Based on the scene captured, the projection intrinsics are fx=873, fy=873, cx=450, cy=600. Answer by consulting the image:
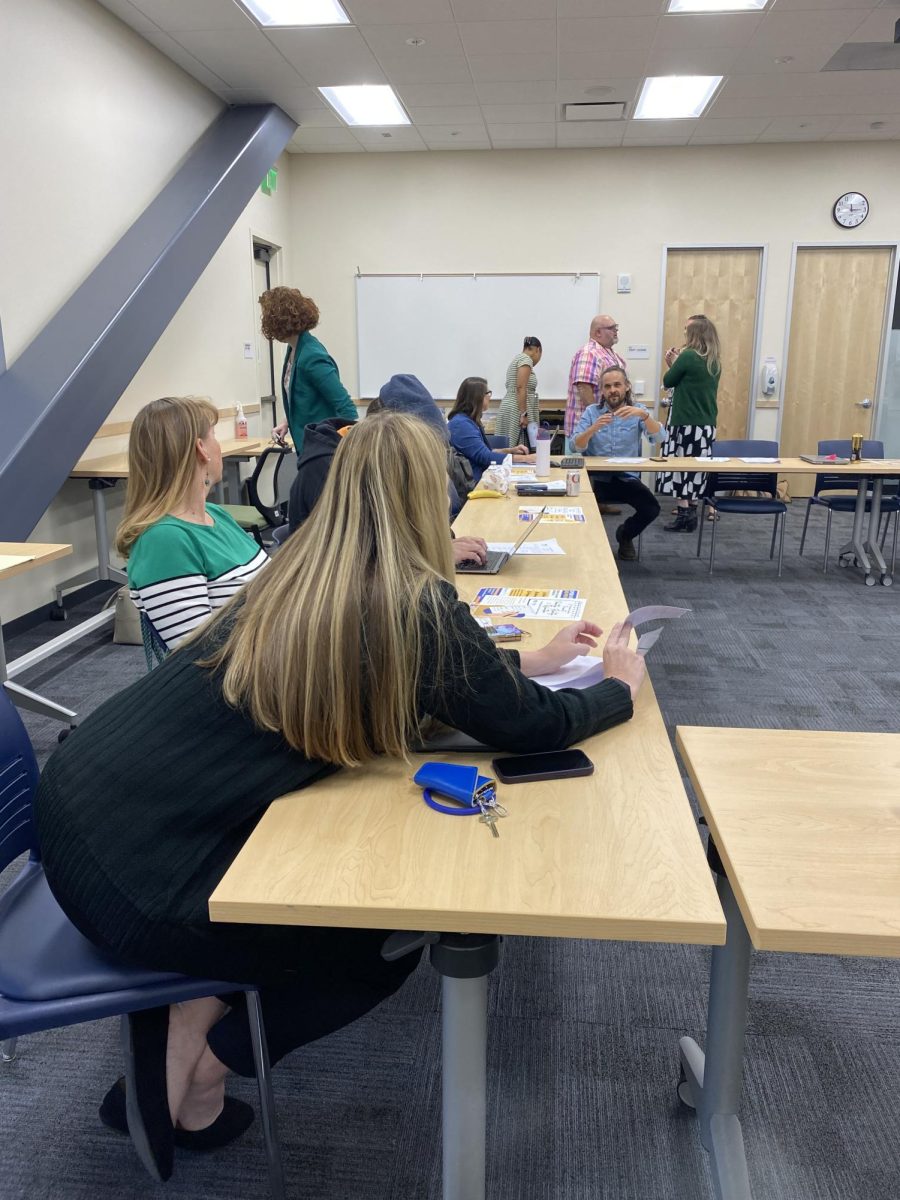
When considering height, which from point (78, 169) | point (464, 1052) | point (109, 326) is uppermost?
point (78, 169)

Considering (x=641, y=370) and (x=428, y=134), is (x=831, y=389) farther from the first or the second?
(x=428, y=134)

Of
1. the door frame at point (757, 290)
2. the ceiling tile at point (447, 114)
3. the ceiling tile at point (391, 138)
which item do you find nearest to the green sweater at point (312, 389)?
the ceiling tile at point (447, 114)

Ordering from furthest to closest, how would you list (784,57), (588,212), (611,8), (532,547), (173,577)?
(588,212)
(784,57)
(611,8)
(532,547)
(173,577)

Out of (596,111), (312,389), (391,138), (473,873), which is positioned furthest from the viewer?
(391,138)

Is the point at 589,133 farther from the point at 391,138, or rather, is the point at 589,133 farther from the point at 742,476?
the point at 742,476

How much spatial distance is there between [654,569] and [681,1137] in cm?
414

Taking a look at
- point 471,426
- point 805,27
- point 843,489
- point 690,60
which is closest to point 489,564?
point 471,426

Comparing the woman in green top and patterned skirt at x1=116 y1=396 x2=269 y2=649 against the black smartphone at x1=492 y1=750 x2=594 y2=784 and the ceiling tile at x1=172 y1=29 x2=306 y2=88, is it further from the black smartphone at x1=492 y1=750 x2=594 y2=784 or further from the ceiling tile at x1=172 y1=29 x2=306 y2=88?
the ceiling tile at x1=172 y1=29 x2=306 y2=88

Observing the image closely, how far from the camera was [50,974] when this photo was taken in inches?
47.3

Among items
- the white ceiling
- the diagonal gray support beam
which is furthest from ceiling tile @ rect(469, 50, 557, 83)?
the diagonal gray support beam

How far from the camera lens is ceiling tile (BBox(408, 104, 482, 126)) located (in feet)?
20.5

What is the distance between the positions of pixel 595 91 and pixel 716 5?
143 centimetres

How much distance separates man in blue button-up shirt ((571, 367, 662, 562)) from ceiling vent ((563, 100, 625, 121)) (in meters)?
2.17

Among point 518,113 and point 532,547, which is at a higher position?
point 518,113
